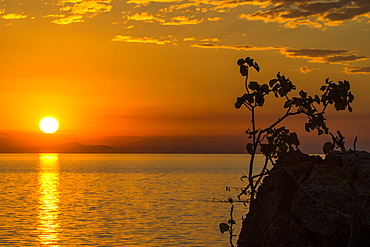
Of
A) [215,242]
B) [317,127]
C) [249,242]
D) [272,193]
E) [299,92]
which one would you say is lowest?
[215,242]

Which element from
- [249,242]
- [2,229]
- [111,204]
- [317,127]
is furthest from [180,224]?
[317,127]

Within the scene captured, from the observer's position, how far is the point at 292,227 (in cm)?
1395

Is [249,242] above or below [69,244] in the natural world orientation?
above

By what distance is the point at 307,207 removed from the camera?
13.8 meters

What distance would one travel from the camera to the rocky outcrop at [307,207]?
44.1 ft

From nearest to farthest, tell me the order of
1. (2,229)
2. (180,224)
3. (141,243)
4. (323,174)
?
1. (323,174)
2. (141,243)
3. (2,229)
4. (180,224)

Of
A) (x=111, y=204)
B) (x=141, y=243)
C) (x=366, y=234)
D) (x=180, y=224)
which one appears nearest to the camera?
(x=366, y=234)

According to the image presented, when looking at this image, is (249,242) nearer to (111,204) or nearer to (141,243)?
(141,243)

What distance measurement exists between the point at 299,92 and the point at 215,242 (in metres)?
31.4

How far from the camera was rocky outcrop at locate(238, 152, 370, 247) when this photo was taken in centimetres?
1345

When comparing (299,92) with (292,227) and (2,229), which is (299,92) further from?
(2,229)

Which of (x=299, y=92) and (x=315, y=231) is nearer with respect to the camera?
(x=299, y=92)

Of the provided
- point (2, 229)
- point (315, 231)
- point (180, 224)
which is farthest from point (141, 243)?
point (315, 231)

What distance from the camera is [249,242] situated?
15844 mm
